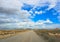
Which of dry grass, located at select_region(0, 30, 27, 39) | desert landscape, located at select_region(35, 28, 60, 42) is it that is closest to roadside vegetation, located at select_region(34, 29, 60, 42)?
desert landscape, located at select_region(35, 28, 60, 42)

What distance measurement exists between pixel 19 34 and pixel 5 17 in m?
0.44

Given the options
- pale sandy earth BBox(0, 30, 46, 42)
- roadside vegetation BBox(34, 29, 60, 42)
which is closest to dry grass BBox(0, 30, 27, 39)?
pale sandy earth BBox(0, 30, 46, 42)

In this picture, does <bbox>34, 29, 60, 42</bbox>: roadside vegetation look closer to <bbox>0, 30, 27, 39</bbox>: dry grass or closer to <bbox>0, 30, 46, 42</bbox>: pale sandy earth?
<bbox>0, 30, 46, 42</bbox>: pale sandy earth

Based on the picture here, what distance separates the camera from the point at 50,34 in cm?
340

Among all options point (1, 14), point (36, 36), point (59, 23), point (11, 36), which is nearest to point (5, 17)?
point (1, 14)

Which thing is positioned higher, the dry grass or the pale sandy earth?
the dry grass

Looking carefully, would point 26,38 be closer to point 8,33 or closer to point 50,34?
point 8,33

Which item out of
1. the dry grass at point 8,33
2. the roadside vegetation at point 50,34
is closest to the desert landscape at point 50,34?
the roadside vegetation at point 50,34

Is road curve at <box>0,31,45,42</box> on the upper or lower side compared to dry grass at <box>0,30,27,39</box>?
lower


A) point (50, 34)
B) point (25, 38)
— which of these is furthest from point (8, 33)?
point (50, 34)

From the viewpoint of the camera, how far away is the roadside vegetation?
336cm

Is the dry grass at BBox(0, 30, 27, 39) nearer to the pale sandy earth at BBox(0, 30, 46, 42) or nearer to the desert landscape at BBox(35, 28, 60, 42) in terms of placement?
the pale sandy earth at BBox(0, 30, 46, 42)

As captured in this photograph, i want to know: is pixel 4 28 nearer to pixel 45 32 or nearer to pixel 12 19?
pixel 12 19

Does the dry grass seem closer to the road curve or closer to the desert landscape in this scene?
the road curve
